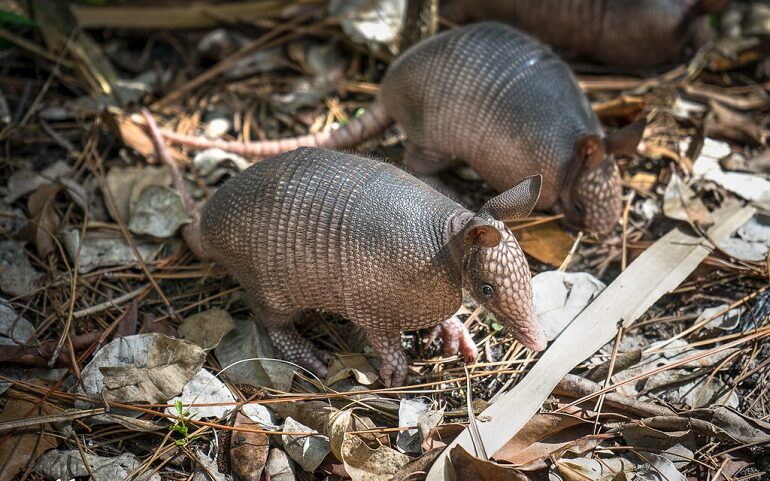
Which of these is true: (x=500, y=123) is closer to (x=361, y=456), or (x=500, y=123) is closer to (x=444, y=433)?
(x=444, y=433)

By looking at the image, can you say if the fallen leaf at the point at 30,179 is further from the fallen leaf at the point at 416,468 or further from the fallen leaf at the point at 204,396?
the fallen leaf at the point at 416,468

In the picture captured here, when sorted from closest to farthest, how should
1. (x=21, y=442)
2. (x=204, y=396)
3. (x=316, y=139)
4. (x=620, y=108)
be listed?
(x=21, y=442) → (x=204, y=396) → (x=316, y=139) → (x=620, y=108)

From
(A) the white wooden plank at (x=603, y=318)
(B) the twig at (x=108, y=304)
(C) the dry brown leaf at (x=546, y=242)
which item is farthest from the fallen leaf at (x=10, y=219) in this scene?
(C) the dry brown leaf at (x=546, y=242)

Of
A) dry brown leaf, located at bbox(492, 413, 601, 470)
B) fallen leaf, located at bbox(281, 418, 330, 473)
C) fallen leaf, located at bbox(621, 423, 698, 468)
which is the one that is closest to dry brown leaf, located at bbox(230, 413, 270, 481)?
fallen leaf, located at bbox(281, 418, 330, 473)

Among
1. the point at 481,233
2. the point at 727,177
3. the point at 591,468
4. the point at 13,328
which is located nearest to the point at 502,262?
the point at 481,233

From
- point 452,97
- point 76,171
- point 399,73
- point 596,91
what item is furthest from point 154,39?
point 596,91

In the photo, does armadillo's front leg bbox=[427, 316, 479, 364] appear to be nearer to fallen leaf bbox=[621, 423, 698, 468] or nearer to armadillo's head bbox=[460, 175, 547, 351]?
armadillo's head bbox=[460, 175, 547, 351]
